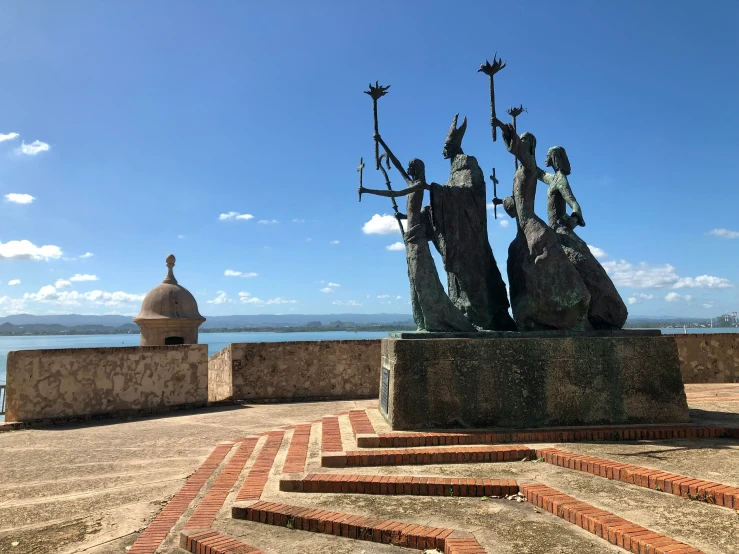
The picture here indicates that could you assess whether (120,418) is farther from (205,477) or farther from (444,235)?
(444,235)

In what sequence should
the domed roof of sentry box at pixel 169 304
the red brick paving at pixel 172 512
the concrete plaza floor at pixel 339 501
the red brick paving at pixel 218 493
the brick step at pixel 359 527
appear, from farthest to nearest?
1. the domed roof of sentry box at pixel 169 304
2. the red brick paving at pixel 218 493
3. the red brick paving at pixel 172 512
4. the concrete plaza floor at pixel 339 501
5. the brick step at pixel 359 527

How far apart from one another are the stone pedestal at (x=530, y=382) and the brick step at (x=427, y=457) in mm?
866

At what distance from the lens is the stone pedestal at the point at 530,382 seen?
6.22m

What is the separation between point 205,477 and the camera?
5504 mm

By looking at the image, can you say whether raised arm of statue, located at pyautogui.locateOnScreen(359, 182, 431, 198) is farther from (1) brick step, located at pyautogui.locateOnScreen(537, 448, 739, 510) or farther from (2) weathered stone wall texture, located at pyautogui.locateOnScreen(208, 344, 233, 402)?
(2) weathered stone wall texture, located at pyautogui.locateOnScreen(208, 344, 233, 402)

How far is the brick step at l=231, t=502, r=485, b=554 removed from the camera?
3.35 metres

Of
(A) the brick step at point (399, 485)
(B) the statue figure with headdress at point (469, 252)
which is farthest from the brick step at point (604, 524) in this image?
(B) the statue figure with headdress at point (469, 252)

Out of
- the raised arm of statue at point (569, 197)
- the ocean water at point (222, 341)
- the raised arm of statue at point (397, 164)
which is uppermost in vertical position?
the raised arm of statue at point (397, 164)

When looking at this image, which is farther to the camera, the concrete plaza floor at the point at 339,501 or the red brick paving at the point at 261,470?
the red brick paving at the point at 261,470

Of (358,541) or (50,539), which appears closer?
(358,541)

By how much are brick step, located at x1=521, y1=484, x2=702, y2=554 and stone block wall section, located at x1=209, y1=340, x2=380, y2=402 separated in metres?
8.96

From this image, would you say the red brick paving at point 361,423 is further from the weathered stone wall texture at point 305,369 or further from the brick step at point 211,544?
the weathered stone wall texture at point 305,369

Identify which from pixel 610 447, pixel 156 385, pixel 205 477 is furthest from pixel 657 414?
pixel 156 385

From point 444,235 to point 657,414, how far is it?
11.6 feet
